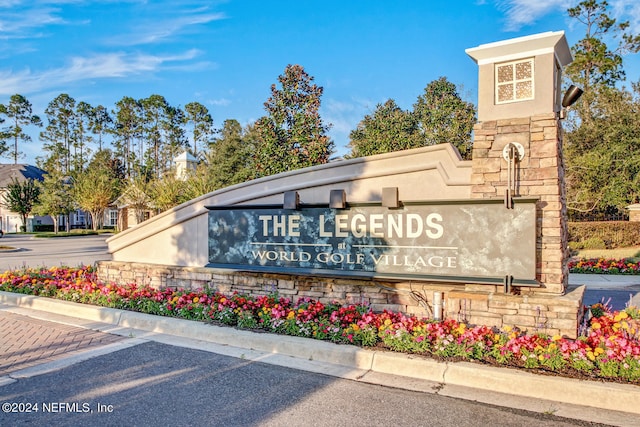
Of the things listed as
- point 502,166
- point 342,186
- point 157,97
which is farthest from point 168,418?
point 157,97

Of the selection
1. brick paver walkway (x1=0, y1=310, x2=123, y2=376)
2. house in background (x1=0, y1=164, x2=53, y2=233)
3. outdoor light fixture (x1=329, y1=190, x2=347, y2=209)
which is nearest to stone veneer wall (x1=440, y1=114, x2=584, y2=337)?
outdoor light fixture (x1=329, y1=190, x2=347, y2=209)

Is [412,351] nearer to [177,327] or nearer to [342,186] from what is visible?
[342,186]

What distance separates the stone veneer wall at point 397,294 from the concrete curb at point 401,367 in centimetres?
114

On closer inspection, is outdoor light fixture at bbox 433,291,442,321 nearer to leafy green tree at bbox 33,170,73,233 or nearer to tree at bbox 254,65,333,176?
tree at bbox 254,65,333,176

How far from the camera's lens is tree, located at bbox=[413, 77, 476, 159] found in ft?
95.1

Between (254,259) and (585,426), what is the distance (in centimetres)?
529

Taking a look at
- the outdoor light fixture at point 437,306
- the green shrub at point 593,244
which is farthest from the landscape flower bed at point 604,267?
the outdoor light fixture at point 437,306

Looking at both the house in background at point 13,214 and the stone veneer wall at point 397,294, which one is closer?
the stone veneer wall at point 397,294

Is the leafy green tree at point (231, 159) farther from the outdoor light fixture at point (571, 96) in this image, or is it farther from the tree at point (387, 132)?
the outdoor light fixture at point (571, 96)

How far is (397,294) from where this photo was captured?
6617 millimetres

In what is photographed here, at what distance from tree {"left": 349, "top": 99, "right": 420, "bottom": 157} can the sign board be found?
19.9m

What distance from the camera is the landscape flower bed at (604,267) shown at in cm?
1365

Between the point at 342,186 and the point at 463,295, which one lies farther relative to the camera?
the point at 342,186

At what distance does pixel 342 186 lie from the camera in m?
7.33
